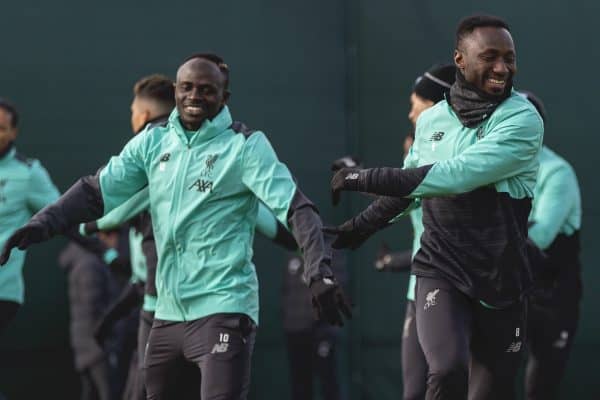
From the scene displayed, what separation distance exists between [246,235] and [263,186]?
307 millimetres

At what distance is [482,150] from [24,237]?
6.56 ft

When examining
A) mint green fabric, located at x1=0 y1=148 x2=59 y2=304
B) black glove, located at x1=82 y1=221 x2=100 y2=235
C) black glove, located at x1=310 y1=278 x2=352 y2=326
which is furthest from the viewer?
mint green fabric, located at x1=0 y1=148 x2=59 y2=304

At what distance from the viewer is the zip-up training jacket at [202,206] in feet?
19.6

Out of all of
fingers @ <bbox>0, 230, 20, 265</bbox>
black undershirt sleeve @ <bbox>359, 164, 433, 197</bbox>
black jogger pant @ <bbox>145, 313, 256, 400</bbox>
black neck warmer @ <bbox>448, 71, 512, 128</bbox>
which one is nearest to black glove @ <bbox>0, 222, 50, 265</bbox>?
fingers @ <bbox>0, 230, 20, 265</bbox>

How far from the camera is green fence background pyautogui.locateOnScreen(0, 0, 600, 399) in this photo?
11.0 meters

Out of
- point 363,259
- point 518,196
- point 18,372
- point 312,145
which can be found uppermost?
point 518,196

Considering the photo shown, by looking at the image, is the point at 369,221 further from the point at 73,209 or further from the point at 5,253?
the point at 5,253

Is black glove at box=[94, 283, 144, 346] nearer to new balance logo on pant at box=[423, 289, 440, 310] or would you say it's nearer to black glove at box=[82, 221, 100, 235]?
black glove at box=[82, 221, 100, 235]

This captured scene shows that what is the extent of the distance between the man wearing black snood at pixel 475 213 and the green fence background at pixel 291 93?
540 cm

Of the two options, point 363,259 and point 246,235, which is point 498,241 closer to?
point 246,235

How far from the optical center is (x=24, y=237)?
578 centimetres

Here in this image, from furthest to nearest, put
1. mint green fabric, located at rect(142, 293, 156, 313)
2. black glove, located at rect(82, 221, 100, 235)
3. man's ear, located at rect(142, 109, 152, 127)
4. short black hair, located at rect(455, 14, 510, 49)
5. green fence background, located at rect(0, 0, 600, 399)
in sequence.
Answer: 1. green fence background, located at rect(0, 0, 600, 399)
2. man's ear, located at rect(142, 109, 152, 127)
3. black glove, located at rect(82, 221, 100, 235)
4. mint green fabric, located at rect(142, 293, 156, 313)
5. short black hair, located at rect(455, 14, 510, 49)

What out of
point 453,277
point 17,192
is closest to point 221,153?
point 453,277

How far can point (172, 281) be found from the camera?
6.08 metres
